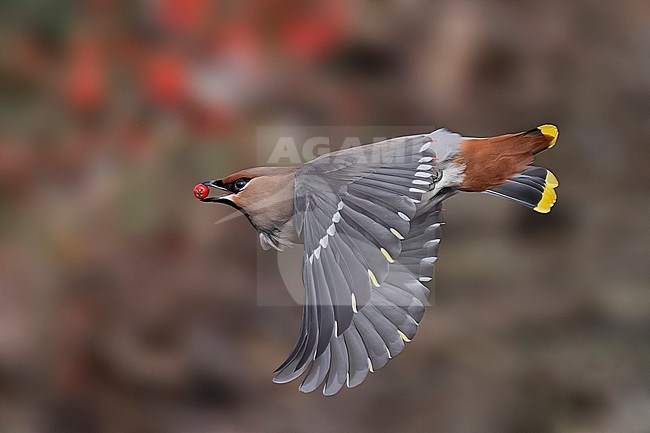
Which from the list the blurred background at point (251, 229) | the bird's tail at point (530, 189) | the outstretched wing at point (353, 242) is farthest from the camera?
the blurred background at point (251, 229)

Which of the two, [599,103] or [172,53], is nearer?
[172,53]

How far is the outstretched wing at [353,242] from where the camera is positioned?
0.83 m

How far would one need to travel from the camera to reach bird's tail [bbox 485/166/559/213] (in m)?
1.08

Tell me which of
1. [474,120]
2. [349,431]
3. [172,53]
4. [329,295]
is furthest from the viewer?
[349,431]

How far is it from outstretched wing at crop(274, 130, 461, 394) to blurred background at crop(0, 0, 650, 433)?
0.59 metres

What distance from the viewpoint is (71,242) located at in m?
1.81

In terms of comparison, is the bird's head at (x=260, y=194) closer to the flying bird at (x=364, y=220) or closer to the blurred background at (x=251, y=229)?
the flying bird at (x=364, y=220)

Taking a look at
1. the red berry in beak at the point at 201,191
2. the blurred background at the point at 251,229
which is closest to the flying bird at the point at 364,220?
the red berry in beak at the point at 201,191

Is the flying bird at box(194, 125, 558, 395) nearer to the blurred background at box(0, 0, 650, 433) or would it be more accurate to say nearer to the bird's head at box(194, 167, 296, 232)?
the bird's head at box(194, 167, 296, 232)

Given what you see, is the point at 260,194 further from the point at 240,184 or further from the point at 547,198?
the point at 547,198

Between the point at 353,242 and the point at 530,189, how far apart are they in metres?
0.33

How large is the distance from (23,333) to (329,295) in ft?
4.17

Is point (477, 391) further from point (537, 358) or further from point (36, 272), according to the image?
point (36, 272)

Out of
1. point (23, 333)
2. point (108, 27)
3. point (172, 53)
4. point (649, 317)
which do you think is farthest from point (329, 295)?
point (649, 317)
